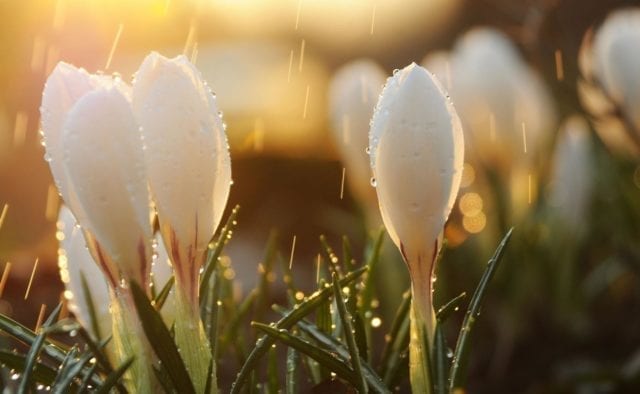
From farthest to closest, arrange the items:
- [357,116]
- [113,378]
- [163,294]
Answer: [357,116] → [163,294] → [113,378]

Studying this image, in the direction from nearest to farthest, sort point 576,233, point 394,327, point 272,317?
point 394,327
point 576,233
point 272,317

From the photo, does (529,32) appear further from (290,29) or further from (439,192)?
(290,29)

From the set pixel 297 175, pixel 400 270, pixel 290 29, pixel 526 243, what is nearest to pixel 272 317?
pixel 400 270

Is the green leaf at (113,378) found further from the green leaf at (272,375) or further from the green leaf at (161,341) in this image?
the green leaf at (272,375)

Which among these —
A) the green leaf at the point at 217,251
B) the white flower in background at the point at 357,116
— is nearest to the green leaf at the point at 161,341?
the green leaf at the point at 217,251

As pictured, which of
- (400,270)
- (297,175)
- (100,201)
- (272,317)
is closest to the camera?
(100,201)

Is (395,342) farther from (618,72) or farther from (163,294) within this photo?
(618,72)

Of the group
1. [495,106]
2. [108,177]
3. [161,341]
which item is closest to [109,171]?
[108,177]
